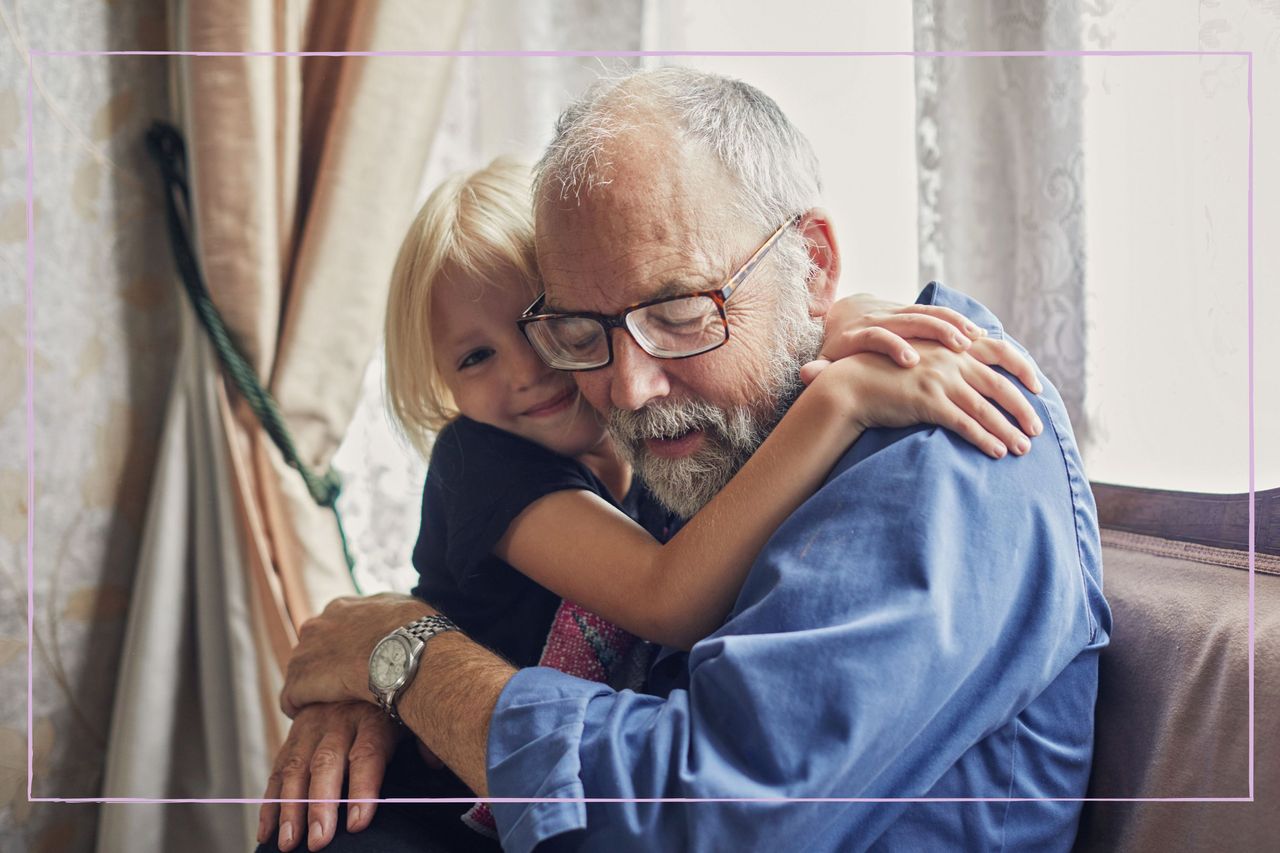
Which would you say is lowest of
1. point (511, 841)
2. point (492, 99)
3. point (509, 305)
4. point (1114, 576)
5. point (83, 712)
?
point (83, 712)

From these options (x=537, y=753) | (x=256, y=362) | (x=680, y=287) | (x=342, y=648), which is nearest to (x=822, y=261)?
(x=680, y=287)

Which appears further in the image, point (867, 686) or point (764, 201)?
point (764, 201)

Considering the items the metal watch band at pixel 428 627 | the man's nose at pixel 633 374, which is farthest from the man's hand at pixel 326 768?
the man's nose at pixel 633 374

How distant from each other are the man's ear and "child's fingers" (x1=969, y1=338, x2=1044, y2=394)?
256 mm

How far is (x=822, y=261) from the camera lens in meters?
1.02

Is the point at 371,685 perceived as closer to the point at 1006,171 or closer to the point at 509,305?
the point at 509,305

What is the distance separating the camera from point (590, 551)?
0.95 metres

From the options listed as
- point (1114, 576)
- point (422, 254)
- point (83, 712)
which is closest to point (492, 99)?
point (422, 254)

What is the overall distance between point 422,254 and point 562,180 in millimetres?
242

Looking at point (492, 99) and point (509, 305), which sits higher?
point (492, 99)

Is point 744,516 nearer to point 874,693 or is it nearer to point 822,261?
point 874,693

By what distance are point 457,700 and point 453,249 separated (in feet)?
1.65

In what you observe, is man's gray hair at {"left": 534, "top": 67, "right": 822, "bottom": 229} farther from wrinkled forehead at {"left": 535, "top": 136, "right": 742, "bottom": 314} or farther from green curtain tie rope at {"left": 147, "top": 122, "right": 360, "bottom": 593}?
green curtain tie rope at {"left": 147, "top": 122, "right": 360, "bottom": 593}

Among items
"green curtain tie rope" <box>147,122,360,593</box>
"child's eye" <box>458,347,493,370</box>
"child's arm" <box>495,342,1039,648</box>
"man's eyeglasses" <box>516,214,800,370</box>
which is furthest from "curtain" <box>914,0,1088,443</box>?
"green curtain tie rope" <box>147,122,360,593</box>
